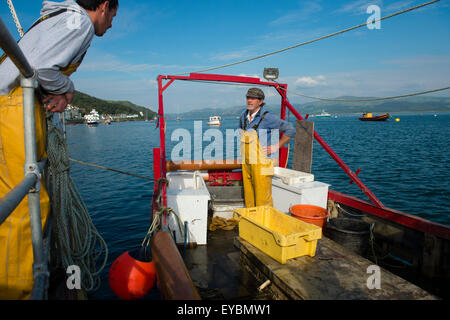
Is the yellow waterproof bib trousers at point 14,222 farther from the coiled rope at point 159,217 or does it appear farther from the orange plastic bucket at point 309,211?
the orange plastic bucket at point 309,211

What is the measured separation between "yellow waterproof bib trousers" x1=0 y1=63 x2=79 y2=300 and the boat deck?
2332 mm

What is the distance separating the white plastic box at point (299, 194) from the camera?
17.0ft

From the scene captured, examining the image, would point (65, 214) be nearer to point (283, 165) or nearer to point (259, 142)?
point (259, 142)

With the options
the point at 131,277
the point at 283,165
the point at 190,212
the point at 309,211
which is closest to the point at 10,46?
the point at 131,277

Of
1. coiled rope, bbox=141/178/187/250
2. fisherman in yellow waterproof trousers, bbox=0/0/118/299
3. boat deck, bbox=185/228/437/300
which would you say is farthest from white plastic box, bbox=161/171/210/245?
fisherman in yellow waterproof trousers, bbox=0/0/118/299

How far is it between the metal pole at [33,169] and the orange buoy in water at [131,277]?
5.20 ft

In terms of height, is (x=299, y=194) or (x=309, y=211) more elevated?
(x=299, y=194)

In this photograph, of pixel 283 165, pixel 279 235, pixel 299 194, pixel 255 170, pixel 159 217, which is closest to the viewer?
pixel 279 235

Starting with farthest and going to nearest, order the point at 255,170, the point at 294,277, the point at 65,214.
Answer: the point at 255,170
the point at 294,277
the point at 65,214

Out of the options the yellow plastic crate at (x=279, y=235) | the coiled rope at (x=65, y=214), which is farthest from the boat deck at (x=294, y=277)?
the coiled rope at (x=65, y=214)

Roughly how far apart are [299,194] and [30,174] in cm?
453

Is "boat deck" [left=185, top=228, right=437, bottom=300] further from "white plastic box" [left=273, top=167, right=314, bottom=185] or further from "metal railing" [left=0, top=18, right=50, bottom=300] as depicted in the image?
"metal railing" [left=0, top=18, right=50, bottom=300]

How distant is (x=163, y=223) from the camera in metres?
4.50

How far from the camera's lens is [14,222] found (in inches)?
60.8
